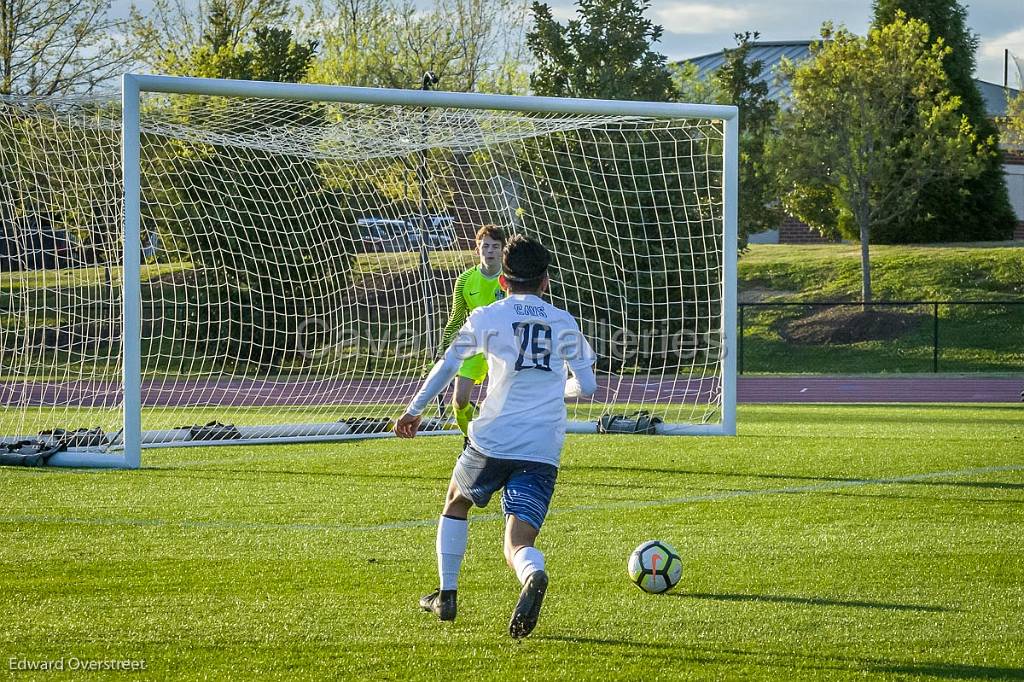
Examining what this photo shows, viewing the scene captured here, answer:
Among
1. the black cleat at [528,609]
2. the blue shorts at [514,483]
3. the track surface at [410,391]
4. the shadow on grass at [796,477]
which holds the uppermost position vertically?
the blue shorts at [514,483]

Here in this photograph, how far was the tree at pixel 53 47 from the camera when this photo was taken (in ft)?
89.4

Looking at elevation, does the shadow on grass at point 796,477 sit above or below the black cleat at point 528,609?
below

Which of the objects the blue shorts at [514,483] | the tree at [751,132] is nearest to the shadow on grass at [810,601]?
the blue shorts at [514,483]

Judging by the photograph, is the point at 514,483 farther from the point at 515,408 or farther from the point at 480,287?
the point at 480,287

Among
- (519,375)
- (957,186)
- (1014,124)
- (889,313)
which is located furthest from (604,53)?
(519,375)

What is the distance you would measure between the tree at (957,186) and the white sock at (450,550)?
25.3 m

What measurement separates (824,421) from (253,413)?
269 inches

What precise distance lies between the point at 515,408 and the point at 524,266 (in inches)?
23.2

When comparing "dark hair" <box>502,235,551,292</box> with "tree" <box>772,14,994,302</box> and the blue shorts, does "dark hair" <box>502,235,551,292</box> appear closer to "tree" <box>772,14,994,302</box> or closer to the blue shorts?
the blue shorts

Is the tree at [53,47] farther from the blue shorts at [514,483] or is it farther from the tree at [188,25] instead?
the blue shorts at [514,483]

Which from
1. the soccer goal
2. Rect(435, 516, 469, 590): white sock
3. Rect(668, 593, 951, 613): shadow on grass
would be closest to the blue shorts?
Rect(435, 516, 469, 590): white sock

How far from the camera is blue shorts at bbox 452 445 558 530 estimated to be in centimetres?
470

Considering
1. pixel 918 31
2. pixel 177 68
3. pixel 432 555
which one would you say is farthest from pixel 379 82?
pixel 432 555

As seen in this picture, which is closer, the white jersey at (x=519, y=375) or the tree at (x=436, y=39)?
the white jersey at (x=519, y=375)
